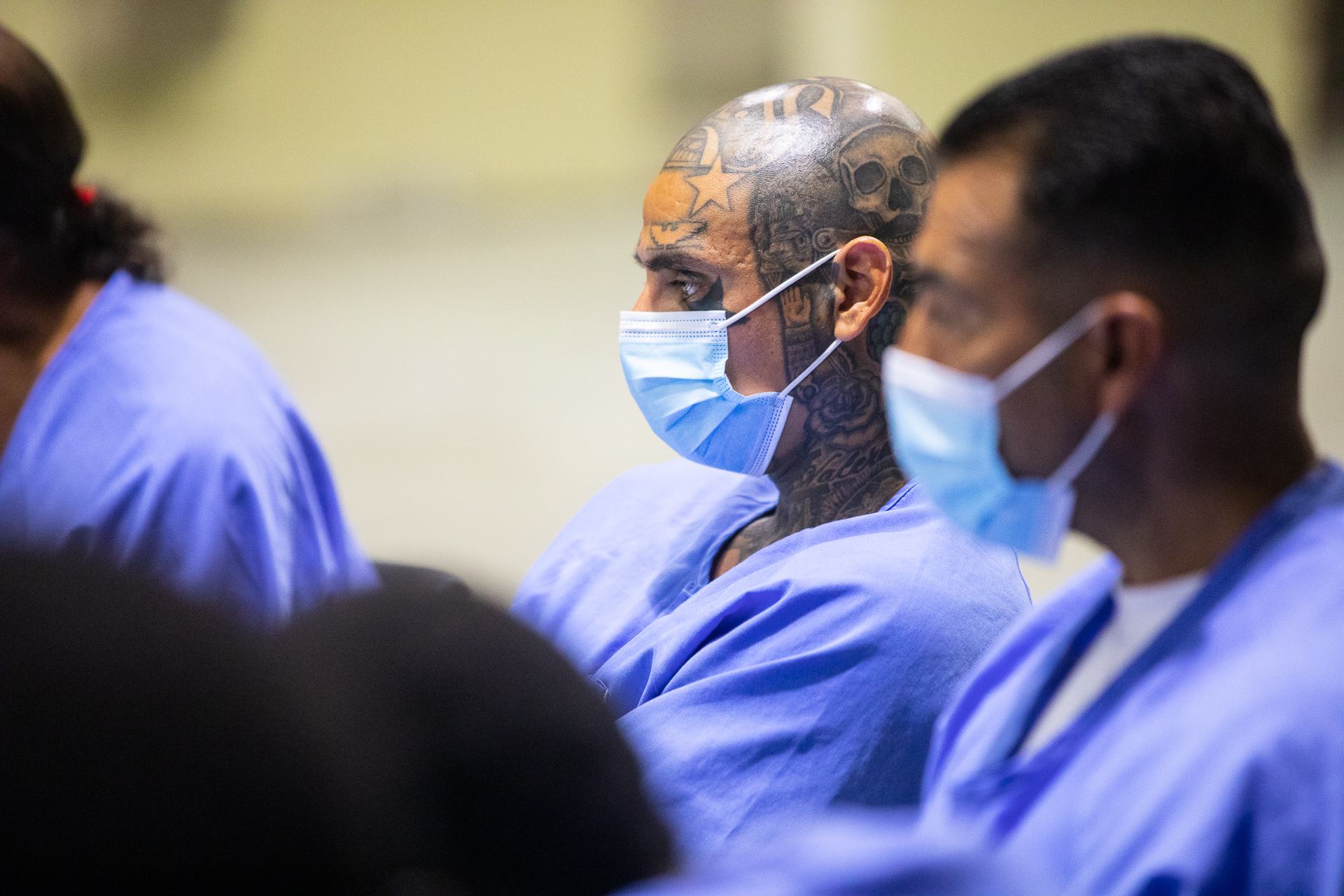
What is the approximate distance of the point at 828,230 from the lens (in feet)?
4.52

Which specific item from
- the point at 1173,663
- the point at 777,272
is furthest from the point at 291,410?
the point at 1173,663

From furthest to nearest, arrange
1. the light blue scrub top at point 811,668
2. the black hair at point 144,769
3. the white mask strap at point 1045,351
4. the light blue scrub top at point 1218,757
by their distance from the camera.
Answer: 1. the light blue scrub top at point 811,668
2. the white mask strap at point 1045,351
3. the light blue scrub top at point 1218,757
4. the black hair at point 144,769

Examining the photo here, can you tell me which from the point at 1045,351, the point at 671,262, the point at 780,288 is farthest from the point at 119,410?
the point at 1045,351

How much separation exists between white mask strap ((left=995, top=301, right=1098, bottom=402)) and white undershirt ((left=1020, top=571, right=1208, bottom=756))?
0.60ft

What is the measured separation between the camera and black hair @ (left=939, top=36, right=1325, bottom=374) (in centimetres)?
79

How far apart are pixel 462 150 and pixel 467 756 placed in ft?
16.6

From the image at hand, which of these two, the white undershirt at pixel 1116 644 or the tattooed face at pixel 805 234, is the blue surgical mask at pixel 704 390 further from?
the white undershirt at pixel 1116 644

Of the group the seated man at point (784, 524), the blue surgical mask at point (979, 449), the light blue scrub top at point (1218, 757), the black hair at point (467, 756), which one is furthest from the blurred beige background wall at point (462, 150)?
the black hair at point (467, 756)

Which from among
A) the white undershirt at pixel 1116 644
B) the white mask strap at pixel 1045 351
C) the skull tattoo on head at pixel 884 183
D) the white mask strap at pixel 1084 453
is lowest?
the white undershirt at pixel 1116 644

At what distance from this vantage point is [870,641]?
3.93 feet

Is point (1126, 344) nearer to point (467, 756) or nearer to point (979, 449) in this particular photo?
point (979, 449)

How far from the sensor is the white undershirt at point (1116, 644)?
84 centimetres

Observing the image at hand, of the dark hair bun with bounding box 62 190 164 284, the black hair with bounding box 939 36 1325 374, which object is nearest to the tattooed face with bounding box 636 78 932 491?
the black hair with bounding box 939 36 1325 374

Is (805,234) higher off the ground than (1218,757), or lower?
higher
